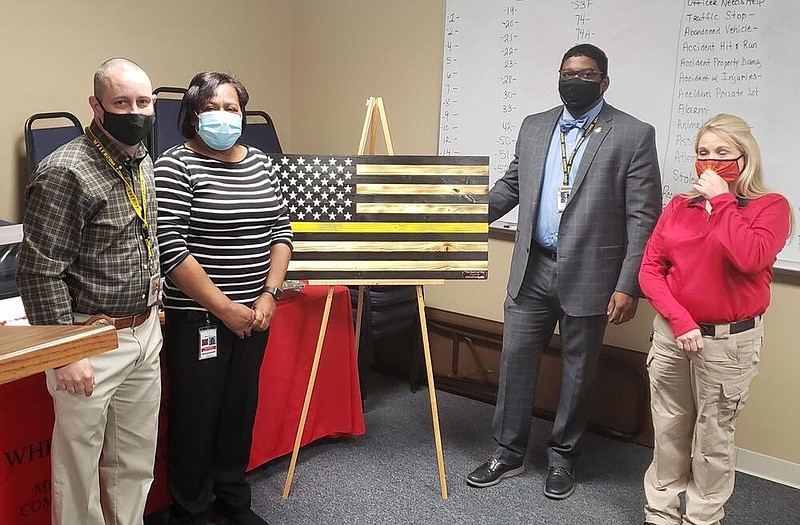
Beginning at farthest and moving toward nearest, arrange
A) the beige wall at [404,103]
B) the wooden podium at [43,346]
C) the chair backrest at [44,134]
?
the chair backrest at [44,134] < the beige wall at [404,103] < the wooden podium at [43,346]

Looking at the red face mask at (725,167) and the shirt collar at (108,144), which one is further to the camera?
the red face mask at (725,167)

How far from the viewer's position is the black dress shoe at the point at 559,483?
2795mm

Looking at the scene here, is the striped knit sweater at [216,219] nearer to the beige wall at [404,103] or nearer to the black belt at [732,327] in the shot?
the black belt at [732,327]

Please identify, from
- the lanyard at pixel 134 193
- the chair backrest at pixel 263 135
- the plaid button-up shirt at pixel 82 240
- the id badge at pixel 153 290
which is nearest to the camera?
the plaid button-up shirt at pixel 82 240

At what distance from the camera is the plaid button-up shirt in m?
1.74

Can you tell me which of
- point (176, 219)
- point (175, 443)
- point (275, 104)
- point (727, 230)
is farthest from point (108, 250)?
point (275, 104)

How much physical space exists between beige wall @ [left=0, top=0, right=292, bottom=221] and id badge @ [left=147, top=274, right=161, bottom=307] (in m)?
1.69

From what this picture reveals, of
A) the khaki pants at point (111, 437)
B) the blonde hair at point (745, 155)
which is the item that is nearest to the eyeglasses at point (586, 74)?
the blonde hair at point (745, 155)

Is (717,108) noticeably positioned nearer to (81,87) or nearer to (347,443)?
(347,443)

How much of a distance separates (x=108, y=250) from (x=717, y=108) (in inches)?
95.5

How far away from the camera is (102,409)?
189 cm

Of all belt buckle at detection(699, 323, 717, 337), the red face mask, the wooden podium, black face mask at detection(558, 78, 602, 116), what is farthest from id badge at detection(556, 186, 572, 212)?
the wooden podium

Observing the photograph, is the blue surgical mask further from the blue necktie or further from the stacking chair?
the stacking chair

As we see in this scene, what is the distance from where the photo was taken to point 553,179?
2703 mm
